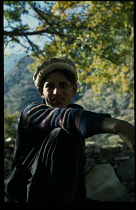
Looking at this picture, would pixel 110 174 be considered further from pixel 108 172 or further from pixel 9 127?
pixel 9 127

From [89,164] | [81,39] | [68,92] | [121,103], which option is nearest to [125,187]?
[89,164]

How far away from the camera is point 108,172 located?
7734mm

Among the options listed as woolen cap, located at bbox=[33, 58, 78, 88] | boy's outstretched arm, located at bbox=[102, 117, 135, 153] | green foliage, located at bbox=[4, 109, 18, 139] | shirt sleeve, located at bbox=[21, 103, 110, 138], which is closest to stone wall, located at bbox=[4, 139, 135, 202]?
woolen cap, located at bbox=[33, 58, 78, 88]

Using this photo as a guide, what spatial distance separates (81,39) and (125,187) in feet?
17.8

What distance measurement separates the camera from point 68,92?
1835mm

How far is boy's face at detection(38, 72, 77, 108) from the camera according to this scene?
5.82 ft

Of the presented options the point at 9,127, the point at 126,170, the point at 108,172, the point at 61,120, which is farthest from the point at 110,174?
the point at 9,127

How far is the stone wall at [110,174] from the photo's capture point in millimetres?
7395

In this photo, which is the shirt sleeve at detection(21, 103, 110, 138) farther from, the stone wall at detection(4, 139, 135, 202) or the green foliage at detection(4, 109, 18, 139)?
the green foliage at detection(4, 109, 18, 139)

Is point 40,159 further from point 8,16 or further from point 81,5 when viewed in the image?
point 81,5

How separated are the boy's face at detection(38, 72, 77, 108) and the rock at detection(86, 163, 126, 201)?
6240 millimetres

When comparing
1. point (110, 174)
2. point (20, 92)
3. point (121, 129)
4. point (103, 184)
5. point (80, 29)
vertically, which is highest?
point (20, 92)

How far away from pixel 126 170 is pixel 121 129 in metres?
7.53

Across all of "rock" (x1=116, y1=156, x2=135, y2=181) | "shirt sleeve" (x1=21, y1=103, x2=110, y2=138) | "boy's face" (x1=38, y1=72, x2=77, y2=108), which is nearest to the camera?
"shirt sleeve" (x1=21, y1=103, x2=110, y2=138)
